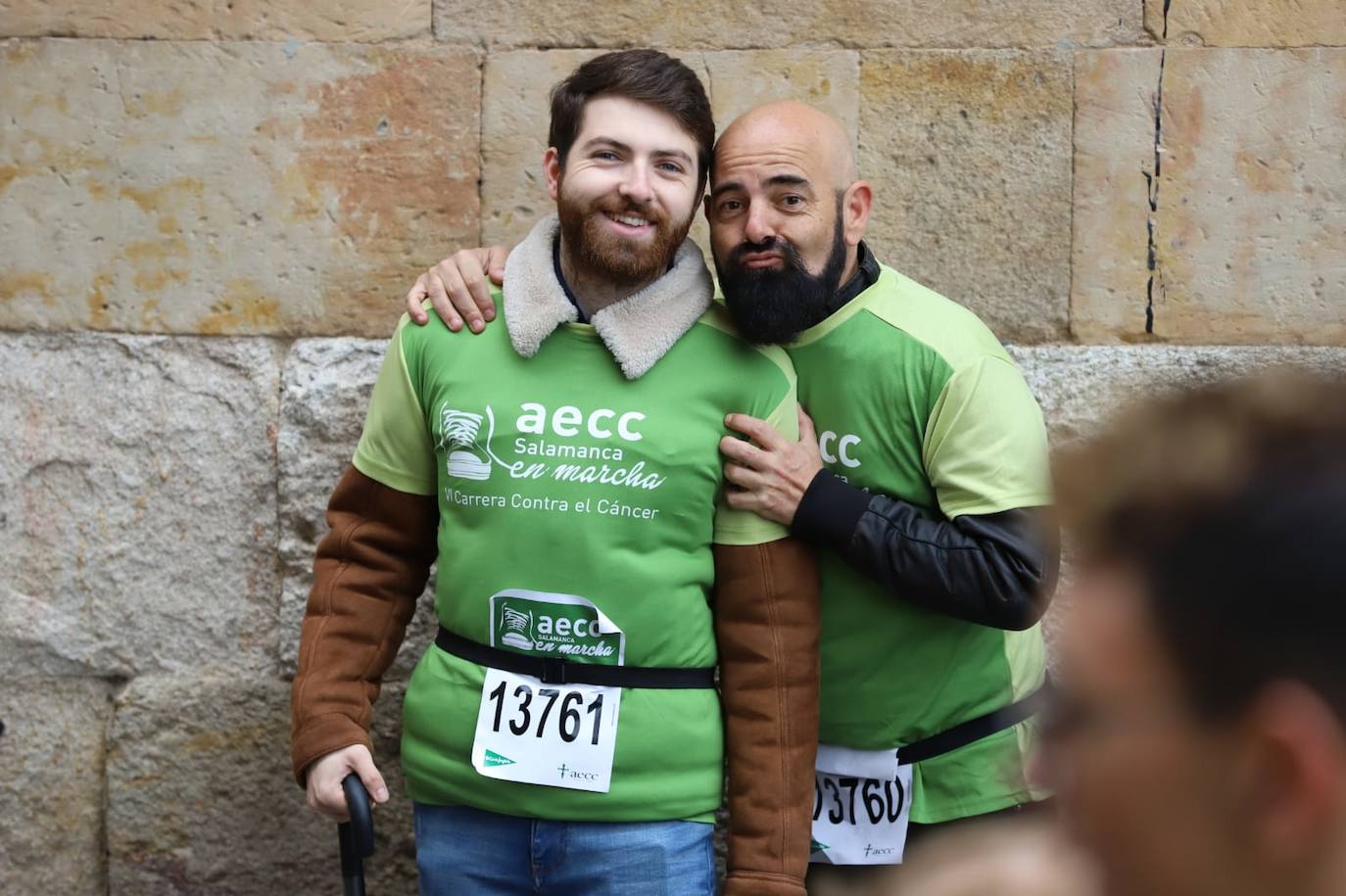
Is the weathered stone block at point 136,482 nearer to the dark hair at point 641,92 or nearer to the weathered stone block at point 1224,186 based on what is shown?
the dark hair at point 641,92

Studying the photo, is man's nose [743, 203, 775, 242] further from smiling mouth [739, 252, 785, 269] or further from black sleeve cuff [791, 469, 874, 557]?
black sleeve cuff [791, 469, 874, 557]

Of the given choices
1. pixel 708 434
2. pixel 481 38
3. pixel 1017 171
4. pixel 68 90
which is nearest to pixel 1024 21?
pixel 1017 171

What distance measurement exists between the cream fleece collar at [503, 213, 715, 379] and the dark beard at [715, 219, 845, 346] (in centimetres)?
7

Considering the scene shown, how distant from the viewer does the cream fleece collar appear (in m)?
2.59

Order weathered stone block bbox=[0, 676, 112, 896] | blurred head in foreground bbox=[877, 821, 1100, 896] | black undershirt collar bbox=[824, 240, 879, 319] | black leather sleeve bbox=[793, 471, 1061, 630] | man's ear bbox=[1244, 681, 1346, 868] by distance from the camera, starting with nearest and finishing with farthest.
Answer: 1. man's ear bbox=[1244, 681, 1346, 868]
2. blurred head in foreground bbox=[877, 821, 1100, 896]
3. black leather sleeve bbox=[793, 471, 1061, 630]
4. black undershirt collar bbox=[824, 240, 879, 319]
5. weathered stone block bbox=[0, 676, 112, 896]

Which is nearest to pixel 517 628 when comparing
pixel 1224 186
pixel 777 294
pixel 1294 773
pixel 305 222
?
pixel 777 294

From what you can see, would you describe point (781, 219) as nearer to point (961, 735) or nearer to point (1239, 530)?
point (961, 735)

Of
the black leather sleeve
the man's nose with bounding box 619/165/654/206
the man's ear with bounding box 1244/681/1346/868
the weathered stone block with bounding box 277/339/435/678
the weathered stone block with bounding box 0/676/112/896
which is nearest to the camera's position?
the man's ear with bounding box 1244/681/1346/868

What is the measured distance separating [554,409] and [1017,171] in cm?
160

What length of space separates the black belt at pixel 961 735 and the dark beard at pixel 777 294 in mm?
762

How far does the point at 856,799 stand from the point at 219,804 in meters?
1.71

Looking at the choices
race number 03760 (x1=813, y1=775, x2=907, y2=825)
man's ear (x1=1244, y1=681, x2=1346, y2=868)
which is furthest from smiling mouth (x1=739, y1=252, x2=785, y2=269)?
man's ear (x1=1244, y1=681, x2=1346, y2=868)

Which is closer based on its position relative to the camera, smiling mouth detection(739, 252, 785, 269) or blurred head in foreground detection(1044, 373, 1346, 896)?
blurred head in foreground detection(1044, 373, 1346, 896)

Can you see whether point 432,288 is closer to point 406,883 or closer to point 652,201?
point 652,201
